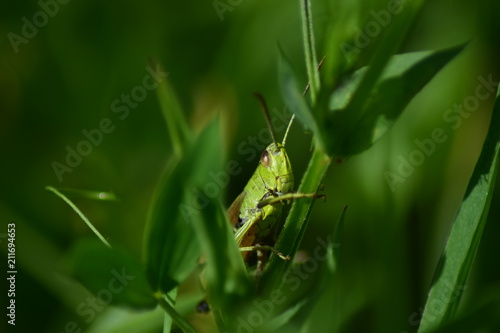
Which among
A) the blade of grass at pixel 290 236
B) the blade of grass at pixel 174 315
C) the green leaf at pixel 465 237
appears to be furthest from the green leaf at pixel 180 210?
the green leaf at pixel 465 237

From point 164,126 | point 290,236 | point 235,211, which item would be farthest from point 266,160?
point 290,236

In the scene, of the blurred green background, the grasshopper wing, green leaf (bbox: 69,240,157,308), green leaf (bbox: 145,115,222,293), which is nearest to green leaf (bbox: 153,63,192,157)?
green leaf (bbox: 145,115,222,293)

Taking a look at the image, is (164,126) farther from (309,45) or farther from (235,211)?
(309,45)

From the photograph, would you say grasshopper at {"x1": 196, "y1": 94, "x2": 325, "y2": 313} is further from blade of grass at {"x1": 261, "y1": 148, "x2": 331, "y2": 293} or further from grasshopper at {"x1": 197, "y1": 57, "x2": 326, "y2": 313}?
blade of grass at {"x1": 261, "y1": 148, "x2": 331, "y2": 293}

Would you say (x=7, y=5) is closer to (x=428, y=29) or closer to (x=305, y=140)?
(x=305, y=140)

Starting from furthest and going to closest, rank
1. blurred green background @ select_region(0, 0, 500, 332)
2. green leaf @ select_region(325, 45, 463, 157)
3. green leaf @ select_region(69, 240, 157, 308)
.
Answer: blurred green background @ select_region(0, 0, 500, 332) → green leaf @ select_region(325, 45, 463, 157) → green leaf @ select_region(69, 240, 157, 308)

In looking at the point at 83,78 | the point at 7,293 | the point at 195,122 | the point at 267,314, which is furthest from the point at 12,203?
the point at 267,314
